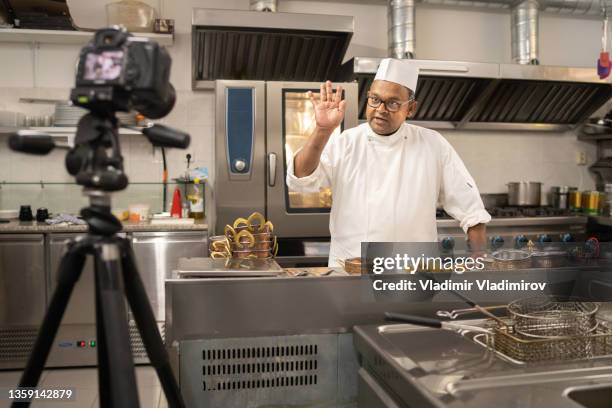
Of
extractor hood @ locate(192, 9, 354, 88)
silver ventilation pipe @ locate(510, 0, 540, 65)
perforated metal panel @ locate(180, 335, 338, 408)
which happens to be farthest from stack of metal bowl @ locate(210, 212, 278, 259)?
silver ventilation pipe @ locate(510, 0, 540, 65)

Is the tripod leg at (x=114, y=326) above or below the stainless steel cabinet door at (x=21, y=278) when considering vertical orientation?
above

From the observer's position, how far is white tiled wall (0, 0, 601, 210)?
14.4ft

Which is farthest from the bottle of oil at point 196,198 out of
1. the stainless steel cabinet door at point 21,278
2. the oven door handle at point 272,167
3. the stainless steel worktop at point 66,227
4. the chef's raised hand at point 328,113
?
the chef's raised hand at point 328,113

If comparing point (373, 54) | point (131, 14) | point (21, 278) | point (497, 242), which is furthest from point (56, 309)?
point (373, 54)

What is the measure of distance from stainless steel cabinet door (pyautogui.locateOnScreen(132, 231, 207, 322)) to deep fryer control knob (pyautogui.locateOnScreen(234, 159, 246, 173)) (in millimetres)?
573

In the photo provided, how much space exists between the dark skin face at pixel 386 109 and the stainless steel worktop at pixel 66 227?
182 cm

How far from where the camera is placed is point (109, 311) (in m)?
1.00

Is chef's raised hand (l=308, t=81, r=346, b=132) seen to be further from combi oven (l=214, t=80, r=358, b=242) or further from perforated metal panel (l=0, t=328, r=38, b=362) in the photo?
perforated metal panel (l=0, t=328, r=38, b=362)

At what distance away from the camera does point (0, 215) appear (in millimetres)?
4105

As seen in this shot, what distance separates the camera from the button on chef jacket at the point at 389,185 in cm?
248

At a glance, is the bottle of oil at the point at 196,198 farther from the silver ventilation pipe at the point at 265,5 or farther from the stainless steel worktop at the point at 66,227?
the silver ventilation pipe at the point at 265,5

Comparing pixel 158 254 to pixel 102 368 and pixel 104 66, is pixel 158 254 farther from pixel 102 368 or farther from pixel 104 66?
pixel 104 66

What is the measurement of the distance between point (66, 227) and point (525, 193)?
12.2 feet

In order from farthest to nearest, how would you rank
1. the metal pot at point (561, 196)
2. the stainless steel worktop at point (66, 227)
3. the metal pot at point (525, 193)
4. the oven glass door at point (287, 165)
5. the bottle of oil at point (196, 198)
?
the metal pot at point (561, 196), the metal pot at point (525, 193), the bottle of oil at point (196, 198), the oven glass door at point (287, 165), the stainless steel worktop at point (66, 227)
